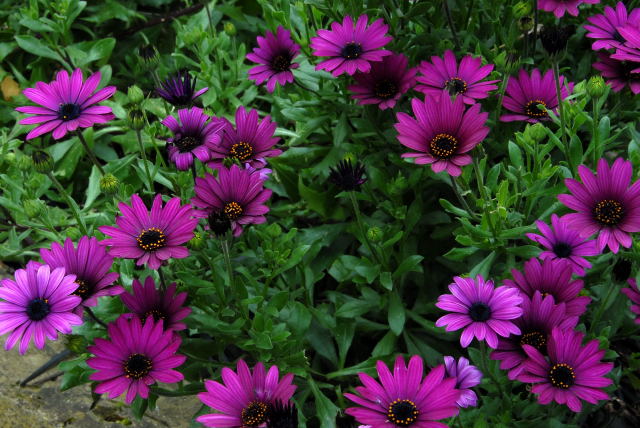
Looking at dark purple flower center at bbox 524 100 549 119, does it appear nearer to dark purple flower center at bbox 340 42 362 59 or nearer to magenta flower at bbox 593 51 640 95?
magenta flower at bbox 593 51 640 95

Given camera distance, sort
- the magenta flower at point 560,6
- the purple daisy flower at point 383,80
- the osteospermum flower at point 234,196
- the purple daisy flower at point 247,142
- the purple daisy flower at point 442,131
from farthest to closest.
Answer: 1. the purple daisy flower at point 383,80
2. the magenta flower at point 560,6
3. the purple daisy flower at point 247,142
4. the osteospermum flower at point 234,196
5. the purple daisy flower at point 442,131

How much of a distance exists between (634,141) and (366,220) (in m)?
0.75

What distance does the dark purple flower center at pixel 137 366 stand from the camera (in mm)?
1426

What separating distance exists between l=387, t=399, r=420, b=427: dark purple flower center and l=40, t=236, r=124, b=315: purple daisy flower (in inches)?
25.1

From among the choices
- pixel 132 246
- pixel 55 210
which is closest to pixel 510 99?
pixel 132 246

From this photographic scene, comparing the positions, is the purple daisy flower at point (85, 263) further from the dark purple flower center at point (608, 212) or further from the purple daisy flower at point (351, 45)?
the dark purple flower center at point (608, 212)

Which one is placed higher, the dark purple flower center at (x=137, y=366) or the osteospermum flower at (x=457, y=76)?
the osteospermum flower at (x=457, y=76)

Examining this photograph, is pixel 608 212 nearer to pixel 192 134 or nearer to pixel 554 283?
pixel 554 283

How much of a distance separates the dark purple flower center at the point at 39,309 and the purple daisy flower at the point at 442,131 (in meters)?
0.78

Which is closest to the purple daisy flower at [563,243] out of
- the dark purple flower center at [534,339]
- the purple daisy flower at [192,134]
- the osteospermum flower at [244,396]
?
the dark purple flower center at [534,339]

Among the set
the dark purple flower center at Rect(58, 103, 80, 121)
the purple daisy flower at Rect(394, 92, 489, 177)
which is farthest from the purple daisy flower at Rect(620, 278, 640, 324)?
the dark purple flower center at Rect(58, 103, 80, 121)

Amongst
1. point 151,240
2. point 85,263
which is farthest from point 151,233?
point 85,263

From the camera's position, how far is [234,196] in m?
1.58

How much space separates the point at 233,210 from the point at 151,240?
7.9 inches
